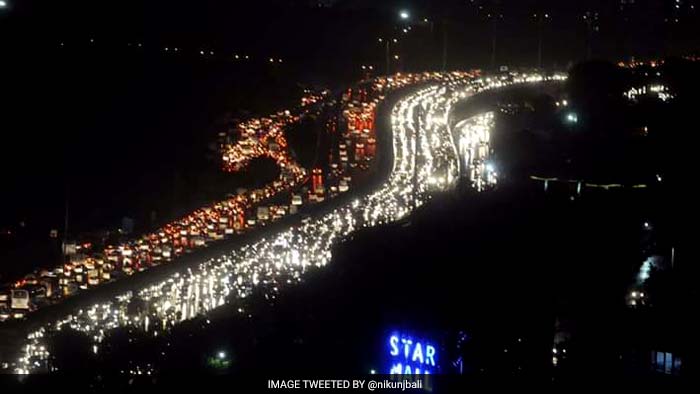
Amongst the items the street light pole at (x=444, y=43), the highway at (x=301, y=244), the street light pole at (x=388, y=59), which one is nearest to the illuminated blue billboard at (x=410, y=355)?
the highway at (x=301, y=244)

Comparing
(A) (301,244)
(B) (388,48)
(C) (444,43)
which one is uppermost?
(C) (444,43)

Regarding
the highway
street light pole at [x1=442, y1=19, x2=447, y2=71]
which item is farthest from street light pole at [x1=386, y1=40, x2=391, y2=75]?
the highway

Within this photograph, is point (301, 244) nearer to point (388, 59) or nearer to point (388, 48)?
point (388, 59)

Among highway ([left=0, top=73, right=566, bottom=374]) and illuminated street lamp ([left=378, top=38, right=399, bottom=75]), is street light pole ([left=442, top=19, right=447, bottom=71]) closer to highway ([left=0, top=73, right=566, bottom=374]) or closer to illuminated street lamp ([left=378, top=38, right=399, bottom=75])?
illuminated street lamp ([left=378, top=38, right=399, bottom=75])

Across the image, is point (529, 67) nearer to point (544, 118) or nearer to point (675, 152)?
point (544, 118)

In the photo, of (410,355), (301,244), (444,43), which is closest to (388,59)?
(444,43)

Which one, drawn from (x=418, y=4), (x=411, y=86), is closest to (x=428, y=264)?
(x=411, y=86)
